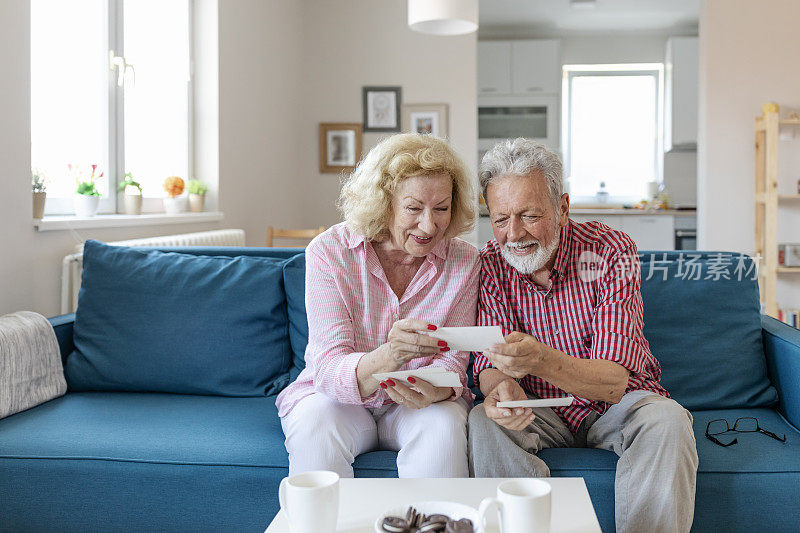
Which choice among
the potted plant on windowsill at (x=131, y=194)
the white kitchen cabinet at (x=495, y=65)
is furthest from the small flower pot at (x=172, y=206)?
the white kitchen cabinet at (x=495, y=65)

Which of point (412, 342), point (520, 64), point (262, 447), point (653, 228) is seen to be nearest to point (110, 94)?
point (262, 447)

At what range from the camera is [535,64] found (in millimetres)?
7684

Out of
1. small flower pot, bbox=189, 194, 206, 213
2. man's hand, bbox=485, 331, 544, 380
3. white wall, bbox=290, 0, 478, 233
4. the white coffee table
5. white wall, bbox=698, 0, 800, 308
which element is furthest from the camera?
white wall, bbox=290, 0, 478, 233

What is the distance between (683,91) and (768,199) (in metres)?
2.69

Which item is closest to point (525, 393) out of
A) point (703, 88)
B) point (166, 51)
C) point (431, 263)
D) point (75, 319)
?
point (431, 263)

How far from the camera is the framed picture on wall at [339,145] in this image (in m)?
6.15

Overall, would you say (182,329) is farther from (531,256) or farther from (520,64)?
(520,64)

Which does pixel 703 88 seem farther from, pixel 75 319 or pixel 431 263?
pixel 75 319

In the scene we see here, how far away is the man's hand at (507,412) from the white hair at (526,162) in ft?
1.53

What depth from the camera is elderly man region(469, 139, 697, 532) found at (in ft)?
5.26

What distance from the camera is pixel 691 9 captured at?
7156mm

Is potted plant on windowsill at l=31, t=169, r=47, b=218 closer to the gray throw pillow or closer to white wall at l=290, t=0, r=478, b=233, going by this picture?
the gray throw pillow

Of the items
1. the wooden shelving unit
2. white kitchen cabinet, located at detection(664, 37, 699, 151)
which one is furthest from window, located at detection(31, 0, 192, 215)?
white kitchen cabinet, located at detection(664, 37, 699, 151)

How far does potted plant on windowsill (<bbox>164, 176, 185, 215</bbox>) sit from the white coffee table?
2876 millimetres
